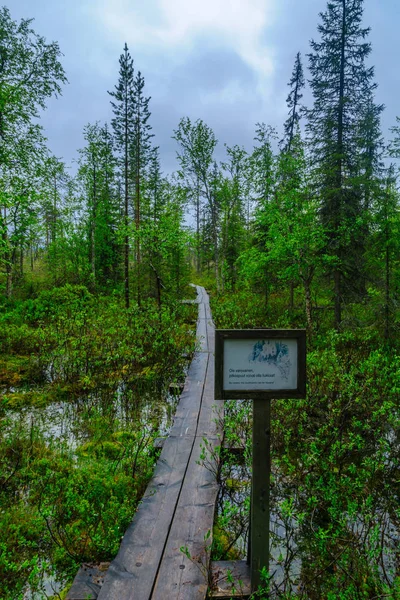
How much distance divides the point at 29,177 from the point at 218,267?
14.1 meters

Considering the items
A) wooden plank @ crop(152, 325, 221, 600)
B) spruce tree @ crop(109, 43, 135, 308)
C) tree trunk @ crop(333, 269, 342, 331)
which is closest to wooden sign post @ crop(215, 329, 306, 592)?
wooden plank @ crop(152, 325, 221, 600)

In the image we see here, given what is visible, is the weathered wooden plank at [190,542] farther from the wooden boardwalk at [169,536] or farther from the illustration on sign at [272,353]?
the illustration on sign at [272,353]

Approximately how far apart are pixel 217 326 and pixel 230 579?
12019 mm

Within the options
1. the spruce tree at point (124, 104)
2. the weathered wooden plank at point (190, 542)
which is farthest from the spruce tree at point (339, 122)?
the spruce tree at point (124, 104)

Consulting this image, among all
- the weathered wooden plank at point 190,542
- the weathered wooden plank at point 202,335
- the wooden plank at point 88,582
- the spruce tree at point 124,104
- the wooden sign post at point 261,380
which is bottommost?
the wooden plank at point 88,582

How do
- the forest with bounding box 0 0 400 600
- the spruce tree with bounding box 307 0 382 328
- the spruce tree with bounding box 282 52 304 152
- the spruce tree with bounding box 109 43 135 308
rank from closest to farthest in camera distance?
1. the forest with bounding box 0 0 400 600
2. the spruce tree with bounding box 307 0 382 328
3. the spruce tree with bounding box 109 43 135 308
4. the spruce tree with bounding box 282 52 304 152

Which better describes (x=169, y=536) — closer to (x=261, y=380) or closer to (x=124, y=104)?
(x=261, y=380)

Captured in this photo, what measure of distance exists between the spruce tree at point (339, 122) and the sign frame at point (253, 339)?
1118 cm

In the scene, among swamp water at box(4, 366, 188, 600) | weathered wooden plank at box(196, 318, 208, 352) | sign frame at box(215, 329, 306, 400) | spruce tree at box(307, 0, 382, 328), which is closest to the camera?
sign frame at box(215, 329, 306, 400)

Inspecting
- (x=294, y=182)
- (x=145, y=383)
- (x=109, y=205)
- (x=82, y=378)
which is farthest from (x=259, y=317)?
(x=109, y=205)

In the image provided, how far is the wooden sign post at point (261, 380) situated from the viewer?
2795 mm

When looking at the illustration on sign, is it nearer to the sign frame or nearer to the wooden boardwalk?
the sign frame

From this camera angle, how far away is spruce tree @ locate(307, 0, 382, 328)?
1329 cm

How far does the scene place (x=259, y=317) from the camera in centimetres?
1675
